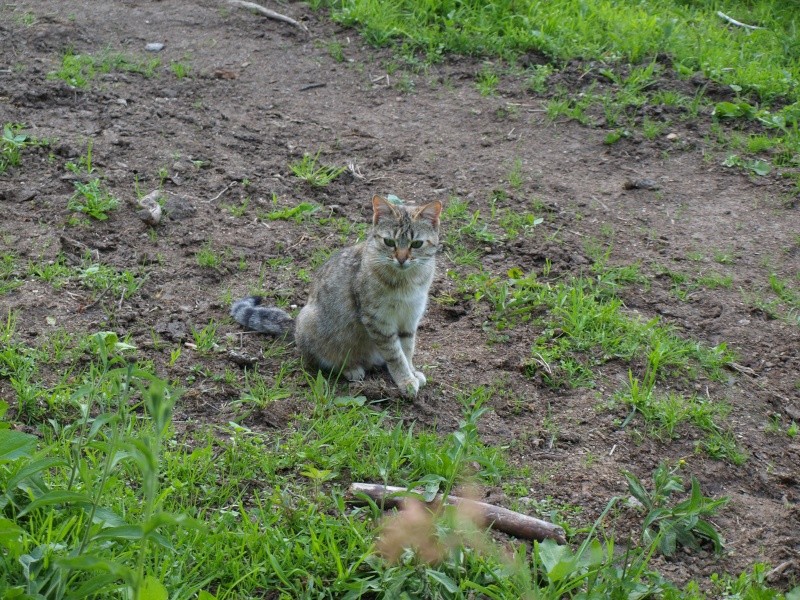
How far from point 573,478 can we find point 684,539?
0.54 metres

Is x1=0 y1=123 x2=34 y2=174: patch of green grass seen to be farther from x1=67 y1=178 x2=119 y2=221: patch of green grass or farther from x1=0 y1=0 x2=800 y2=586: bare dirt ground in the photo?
x1=67 y1=178 x2=119 y2=221: patch of green grass

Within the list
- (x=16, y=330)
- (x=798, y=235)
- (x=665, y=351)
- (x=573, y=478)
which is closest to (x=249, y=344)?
(x=16, y=330)

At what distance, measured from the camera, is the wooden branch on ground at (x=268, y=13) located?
8469mm

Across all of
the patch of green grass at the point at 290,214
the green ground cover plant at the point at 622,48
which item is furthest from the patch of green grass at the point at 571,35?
the patch of green grass at the point at 290,214

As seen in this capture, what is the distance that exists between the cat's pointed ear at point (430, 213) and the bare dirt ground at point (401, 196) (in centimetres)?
69

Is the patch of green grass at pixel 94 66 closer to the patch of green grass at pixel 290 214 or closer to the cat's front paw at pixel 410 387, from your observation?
the patch of green grass at pixel 290 214

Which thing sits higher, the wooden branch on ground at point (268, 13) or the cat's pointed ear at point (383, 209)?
the cat's pointed ear at point (383, 209)

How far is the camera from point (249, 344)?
15.5ft

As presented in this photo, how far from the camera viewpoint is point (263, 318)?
4.81m

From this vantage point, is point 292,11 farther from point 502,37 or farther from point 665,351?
point 665,351

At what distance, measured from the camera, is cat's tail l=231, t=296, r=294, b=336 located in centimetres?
481

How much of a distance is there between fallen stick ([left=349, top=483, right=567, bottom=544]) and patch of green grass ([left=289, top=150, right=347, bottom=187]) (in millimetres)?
3115

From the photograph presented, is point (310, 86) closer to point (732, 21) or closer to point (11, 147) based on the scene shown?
point (11, 147)

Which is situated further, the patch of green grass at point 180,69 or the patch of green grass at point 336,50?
the patch of green grass at point 336,50
